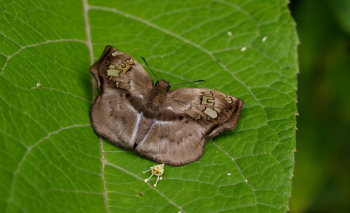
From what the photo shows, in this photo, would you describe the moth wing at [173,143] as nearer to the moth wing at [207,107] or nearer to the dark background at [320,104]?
the moth wing at [207,107]

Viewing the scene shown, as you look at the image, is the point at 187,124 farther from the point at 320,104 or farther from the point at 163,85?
the point at 320,104

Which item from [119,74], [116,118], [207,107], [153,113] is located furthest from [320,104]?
[116,118]

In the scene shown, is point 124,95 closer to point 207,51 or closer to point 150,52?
point 150,52

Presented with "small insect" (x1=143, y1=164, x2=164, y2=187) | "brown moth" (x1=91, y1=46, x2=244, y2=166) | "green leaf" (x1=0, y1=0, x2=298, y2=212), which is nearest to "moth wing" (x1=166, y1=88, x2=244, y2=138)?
"brown moth" (x1=91, y1=46, x2=244, y2=166)

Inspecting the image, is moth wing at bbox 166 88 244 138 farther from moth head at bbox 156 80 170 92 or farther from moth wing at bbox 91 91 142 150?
moth wing at bbox 91 91 142 150

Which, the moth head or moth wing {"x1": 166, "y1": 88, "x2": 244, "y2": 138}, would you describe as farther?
the moth head

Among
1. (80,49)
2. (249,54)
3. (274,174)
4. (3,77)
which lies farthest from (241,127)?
(3,77)
